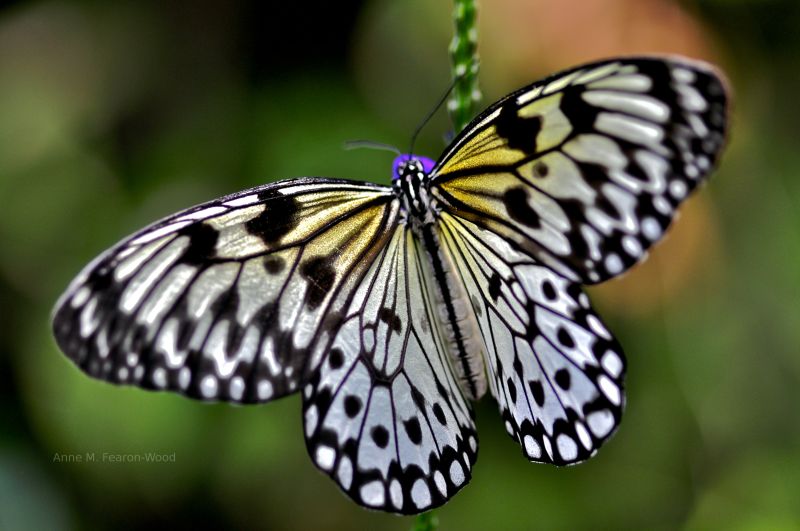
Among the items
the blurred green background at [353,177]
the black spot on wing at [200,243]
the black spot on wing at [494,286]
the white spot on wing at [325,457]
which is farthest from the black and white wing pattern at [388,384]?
the blurred green background at [353,177]

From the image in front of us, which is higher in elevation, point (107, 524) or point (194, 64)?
point (194, 64)

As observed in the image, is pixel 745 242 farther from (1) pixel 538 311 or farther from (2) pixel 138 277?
(2) pixel 138 277

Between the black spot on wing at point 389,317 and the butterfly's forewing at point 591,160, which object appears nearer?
the butterfly's forewing at point 591,160

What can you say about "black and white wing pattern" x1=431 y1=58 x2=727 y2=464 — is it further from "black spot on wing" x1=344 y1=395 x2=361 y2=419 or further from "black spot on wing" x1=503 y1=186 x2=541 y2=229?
"black spot on wing" x1=344 y1=395 x2=361 y2=419

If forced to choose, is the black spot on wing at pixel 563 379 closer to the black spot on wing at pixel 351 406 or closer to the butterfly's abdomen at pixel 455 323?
the butterfly's abdomen at pixel 455 323

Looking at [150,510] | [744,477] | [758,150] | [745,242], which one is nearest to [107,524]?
[150,510]

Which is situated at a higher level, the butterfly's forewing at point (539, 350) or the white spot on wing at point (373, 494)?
the butterfly's forewing at point (539, 350)
